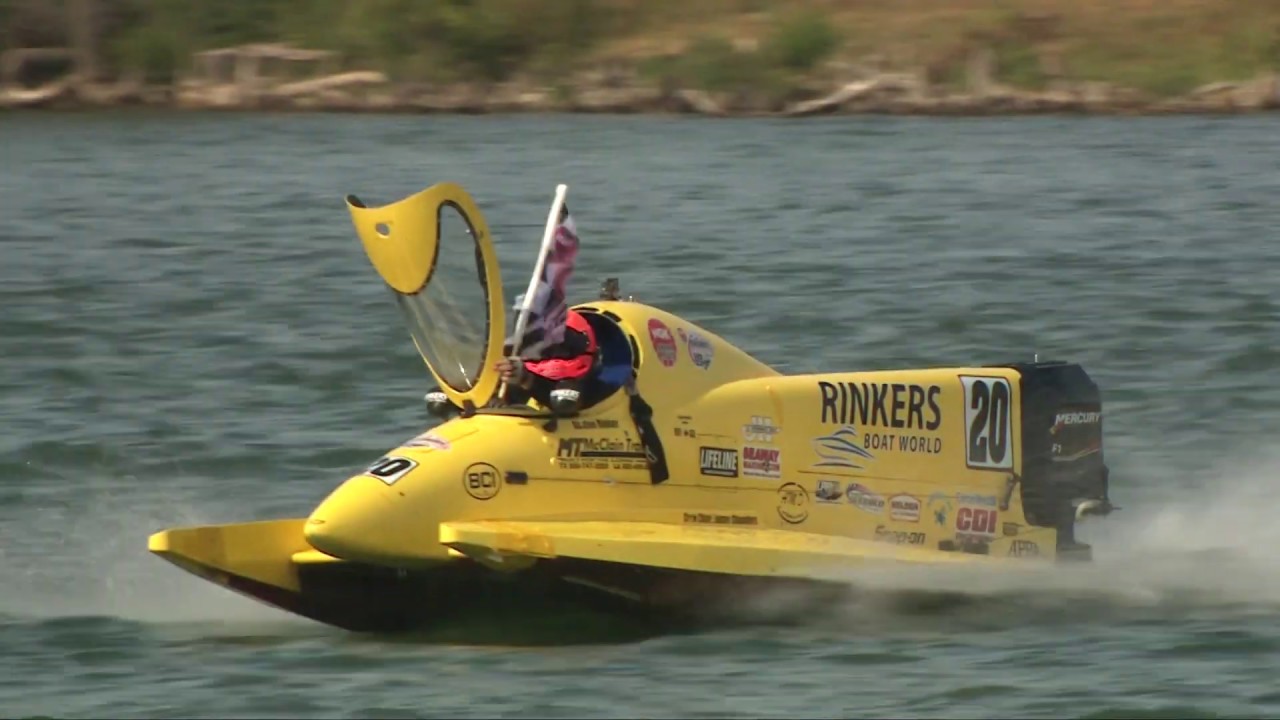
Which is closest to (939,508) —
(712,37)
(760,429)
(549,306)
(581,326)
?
(760,429)

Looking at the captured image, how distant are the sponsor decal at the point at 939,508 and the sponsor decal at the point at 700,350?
4.41 feet

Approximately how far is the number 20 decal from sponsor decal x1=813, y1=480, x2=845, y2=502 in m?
0.82

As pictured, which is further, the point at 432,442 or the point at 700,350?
the point at 700,350

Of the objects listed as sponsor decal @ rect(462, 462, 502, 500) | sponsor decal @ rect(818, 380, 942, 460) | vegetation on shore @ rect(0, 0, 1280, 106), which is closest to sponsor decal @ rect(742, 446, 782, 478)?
sponsor decal @ rect(818, 380, 942, 460)

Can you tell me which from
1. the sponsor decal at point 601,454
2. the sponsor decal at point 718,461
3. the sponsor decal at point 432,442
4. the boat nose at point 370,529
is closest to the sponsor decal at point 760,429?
the sponsor decal at point 718,461

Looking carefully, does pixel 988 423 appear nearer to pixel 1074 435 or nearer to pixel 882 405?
pixel 1074 435

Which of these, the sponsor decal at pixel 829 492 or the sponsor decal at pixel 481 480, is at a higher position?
the sponsor decal at pixel 481 480

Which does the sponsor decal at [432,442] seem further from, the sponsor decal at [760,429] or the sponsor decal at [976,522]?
the sponsor decal at [976,522]

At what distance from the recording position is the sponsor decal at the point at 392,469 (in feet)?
30.6

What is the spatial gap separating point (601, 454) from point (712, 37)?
2782 cm

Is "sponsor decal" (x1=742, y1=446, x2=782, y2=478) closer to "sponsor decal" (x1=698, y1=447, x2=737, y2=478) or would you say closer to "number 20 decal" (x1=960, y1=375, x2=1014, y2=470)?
"sponsor decal" (x1=698, y1=447, x2=737, y2=478)

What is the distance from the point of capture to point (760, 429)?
10.2 meters

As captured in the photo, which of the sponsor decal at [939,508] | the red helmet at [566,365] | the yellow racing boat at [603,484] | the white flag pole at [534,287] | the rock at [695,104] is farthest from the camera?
the rock at [695,104]

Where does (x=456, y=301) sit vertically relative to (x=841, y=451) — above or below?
above
